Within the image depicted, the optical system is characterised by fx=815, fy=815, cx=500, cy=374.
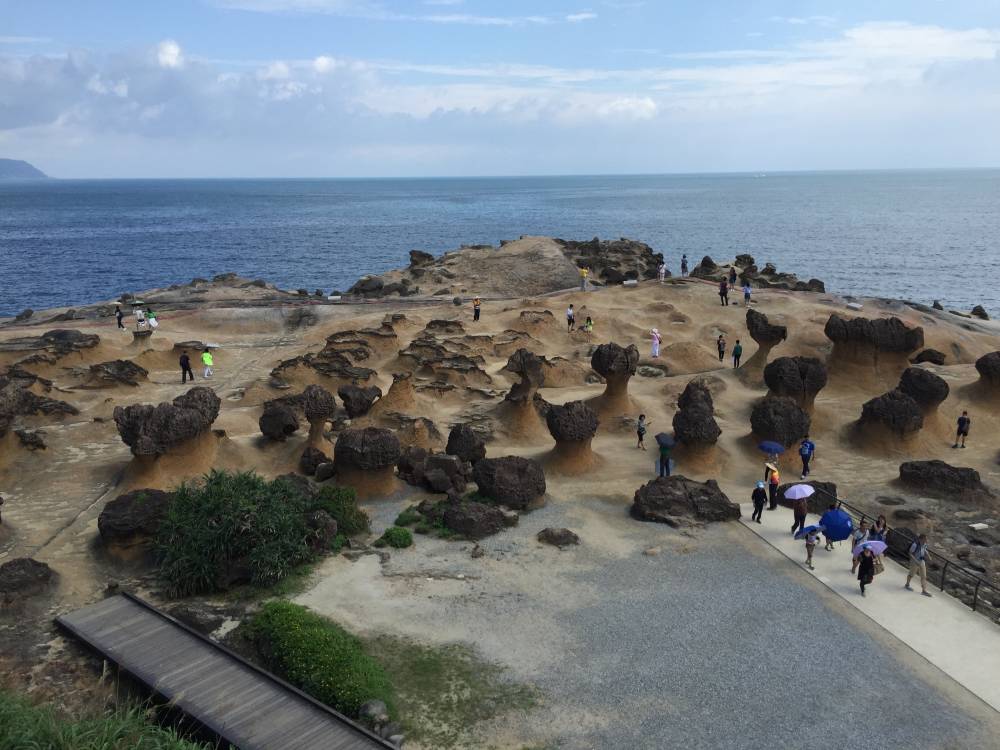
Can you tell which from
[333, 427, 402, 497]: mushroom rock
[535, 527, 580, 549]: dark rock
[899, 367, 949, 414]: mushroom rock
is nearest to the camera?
[535, 527, 580, 549]: dark rock

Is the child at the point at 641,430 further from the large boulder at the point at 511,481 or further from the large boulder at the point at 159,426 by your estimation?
the large boulder at the point at 159,426

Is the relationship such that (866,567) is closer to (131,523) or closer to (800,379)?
(800,379)

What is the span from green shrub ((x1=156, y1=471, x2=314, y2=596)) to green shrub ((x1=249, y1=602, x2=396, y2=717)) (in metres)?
2.63

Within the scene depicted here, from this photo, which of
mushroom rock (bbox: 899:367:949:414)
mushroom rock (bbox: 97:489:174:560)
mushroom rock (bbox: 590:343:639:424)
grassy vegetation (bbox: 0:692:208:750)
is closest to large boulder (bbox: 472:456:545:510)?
mushroom rock (bbox: 590:343:639:424)

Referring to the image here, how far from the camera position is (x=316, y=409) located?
107 ft

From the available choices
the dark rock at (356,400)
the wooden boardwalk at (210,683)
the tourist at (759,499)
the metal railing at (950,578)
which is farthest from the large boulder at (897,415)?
the wooden boardwalk at (210,683)

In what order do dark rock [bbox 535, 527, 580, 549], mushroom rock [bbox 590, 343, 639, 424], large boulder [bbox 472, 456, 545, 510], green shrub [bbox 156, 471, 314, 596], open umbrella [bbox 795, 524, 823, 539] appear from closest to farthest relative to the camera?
green shrub [bbox 156, 471, 314, 596] → open umbrella [bbox 795, 524, 823, 539] → dark rock [bbox 535, 527, 580, 549] → large boulder [bbox 472, 456, 545, 510] → mushroom rock [bbox 590, 343, 639, 424]

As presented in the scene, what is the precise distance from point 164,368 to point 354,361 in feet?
34.9

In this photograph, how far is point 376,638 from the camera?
778 inches

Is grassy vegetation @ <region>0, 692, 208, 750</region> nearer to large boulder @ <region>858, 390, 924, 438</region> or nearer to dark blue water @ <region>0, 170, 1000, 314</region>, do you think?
large boulder @ <region>858, 390, 924, 438</region>

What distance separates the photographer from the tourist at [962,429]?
34.8 meters

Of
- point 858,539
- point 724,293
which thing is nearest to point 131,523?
point 858,539

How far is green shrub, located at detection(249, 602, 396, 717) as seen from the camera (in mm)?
17000

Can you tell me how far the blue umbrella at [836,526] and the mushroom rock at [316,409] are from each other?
1894 centimetres
